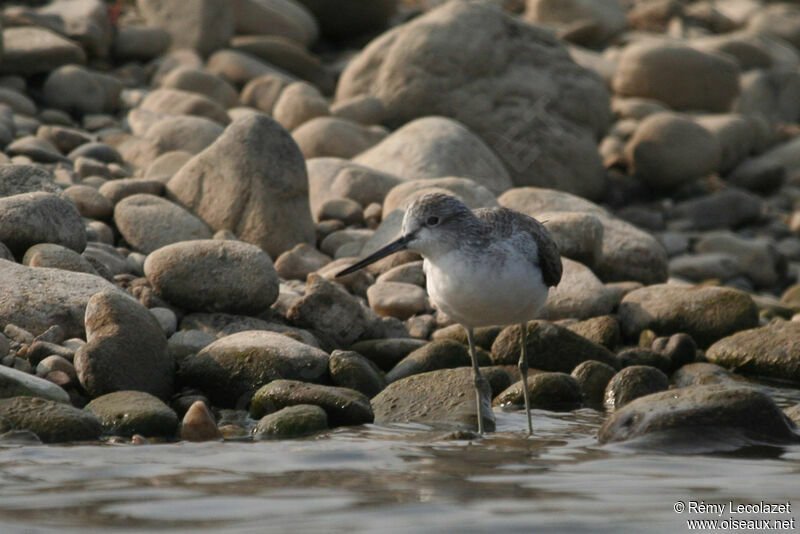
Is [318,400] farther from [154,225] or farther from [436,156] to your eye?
[436,156]

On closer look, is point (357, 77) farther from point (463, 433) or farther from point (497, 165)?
point (463, 433)

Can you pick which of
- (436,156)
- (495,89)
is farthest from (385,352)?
(495,89)

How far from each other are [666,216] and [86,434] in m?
13.8

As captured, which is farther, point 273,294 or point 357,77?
point 357,77

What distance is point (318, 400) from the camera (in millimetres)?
8633

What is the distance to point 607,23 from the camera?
88.2ft

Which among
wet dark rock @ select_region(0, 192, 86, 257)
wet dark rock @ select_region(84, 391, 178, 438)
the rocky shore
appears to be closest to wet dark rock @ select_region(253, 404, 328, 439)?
the rocky shore

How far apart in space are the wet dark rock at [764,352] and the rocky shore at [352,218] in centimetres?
3

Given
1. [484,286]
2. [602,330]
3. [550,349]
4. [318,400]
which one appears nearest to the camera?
[484,286]

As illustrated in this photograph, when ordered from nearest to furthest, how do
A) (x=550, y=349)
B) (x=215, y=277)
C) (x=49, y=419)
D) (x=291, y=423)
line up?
(x=49, y=419) < (x=291, y=423) < (x=215, y=277) < (x=550, y=349)

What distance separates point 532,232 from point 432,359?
5.73 feet

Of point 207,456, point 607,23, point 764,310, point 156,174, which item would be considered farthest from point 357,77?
point 207,456

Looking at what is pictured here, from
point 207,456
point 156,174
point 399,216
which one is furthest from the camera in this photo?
point 156,174

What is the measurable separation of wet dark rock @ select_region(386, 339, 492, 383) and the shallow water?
1.45 metres
